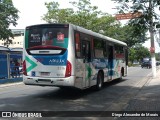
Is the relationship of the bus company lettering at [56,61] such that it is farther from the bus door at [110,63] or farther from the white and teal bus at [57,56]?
the bus door at [110,63]

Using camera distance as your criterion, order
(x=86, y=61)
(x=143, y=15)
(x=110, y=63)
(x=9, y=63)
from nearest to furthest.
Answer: (x=143, y=15)
(x=86, y=61)
(x=110, y=63)
(x=9, y=63)

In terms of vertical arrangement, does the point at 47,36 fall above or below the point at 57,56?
above

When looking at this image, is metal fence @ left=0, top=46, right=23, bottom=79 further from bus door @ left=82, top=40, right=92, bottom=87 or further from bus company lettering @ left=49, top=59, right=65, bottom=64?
bus company lettering @ left=49, top=59, right=65, bottom=64

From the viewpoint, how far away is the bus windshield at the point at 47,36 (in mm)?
13453

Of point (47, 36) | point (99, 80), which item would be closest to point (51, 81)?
point (47, 36)

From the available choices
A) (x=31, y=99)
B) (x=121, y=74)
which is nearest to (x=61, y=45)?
(x=31, y=99)

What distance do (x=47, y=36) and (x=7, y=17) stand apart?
2743 centimetres

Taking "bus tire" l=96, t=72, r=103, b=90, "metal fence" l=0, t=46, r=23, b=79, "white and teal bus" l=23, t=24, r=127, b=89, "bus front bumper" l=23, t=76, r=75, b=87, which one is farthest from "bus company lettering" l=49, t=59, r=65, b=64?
"metal fence" l=0, t=46, r=23, b=79

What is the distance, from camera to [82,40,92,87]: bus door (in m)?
14.6

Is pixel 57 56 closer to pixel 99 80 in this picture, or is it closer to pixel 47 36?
pixel 47 36

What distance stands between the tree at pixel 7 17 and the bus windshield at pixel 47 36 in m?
24.9

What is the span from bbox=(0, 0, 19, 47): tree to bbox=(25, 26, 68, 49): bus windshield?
81.8ft

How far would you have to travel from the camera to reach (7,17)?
39750 millimetres

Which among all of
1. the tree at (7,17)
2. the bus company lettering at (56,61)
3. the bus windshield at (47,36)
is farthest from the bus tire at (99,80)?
the tree at (7,17)
